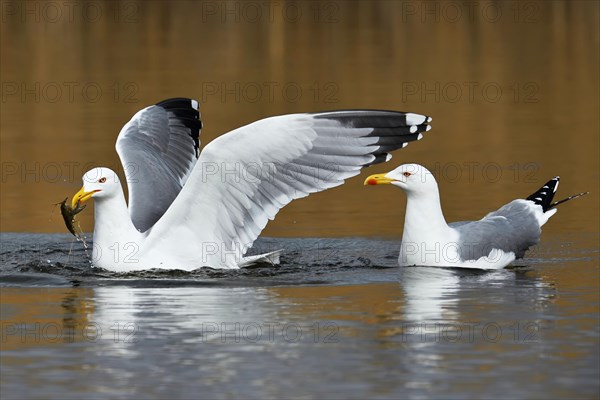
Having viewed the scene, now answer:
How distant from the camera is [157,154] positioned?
14.3m

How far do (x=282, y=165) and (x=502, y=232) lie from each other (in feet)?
6.70

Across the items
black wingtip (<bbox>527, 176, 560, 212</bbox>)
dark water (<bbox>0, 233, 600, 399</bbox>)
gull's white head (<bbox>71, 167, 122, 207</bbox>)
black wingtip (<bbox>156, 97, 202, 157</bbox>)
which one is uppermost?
black wingtip (<bbox>156, 97, 202, 157</bbox>)

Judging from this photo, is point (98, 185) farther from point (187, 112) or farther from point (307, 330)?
point (307, 330)

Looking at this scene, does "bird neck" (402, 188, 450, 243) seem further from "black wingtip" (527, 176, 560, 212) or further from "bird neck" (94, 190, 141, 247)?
"bird neck" (94, 190, 141, 247)

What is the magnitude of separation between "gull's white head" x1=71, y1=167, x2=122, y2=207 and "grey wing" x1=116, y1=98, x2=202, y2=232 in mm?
954

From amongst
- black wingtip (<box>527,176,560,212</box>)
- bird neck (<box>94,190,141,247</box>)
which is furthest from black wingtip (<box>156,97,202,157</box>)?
black wingtip (<box>527,176,560,212</box>)

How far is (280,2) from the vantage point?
39.1m

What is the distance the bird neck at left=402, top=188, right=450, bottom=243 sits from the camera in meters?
12.6

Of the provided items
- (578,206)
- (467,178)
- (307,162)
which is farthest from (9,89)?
(307,162)

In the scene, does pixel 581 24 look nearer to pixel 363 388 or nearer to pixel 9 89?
pixel 9 89

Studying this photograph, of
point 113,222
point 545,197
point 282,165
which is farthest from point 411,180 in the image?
point 113,222

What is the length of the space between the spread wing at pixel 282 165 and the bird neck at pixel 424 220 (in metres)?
0.84

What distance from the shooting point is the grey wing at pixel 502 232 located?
12.7m

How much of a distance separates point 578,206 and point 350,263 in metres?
3.57
